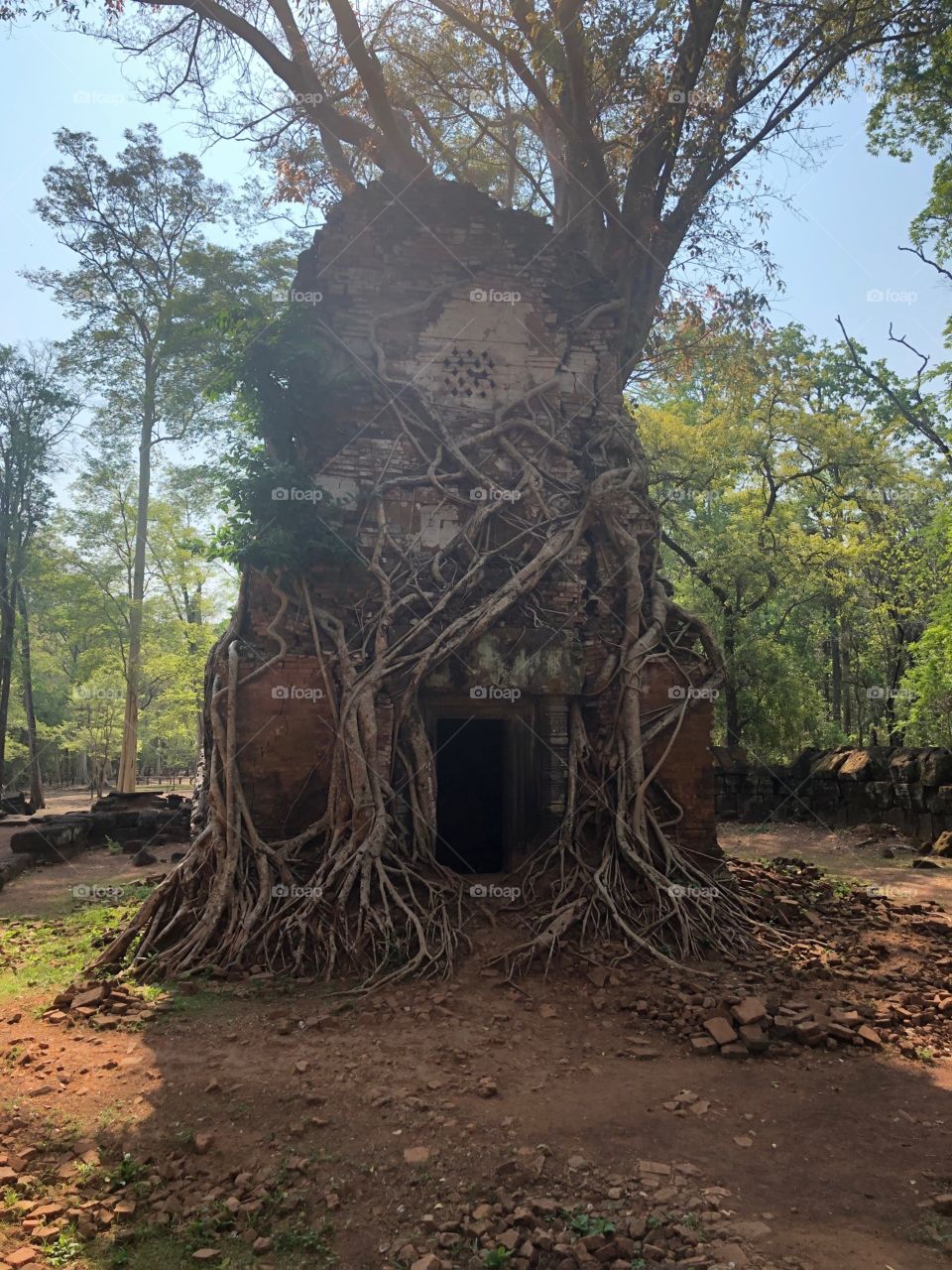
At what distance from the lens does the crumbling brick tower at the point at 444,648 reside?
6.47 m

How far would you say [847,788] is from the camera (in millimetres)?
14266

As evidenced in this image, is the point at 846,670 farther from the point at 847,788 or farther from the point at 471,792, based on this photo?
the point at 471,792

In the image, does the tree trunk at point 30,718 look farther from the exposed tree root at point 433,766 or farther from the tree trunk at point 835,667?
the tree trunk at point 835,667

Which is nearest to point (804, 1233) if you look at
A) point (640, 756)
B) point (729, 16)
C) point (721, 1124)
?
point (721, 1124)

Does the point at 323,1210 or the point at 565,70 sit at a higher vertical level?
the point at 565,70

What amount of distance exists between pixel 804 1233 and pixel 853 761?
11.9 meters

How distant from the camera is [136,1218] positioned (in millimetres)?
3416

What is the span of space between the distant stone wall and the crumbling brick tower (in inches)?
252

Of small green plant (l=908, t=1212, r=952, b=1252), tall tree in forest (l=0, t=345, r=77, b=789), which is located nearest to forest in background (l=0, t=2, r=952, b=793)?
tall tree in forest (l=0, t=345, r=77, b=789)

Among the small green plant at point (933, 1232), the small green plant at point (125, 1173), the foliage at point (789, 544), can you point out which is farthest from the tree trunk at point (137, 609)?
the small green plant at point (933, 1232)

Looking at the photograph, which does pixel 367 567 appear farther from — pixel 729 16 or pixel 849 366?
pixel 849 366

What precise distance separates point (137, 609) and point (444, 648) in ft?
49.5

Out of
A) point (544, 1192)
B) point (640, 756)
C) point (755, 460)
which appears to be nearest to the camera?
point (544, 1192)

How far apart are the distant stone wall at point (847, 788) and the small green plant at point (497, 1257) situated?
10.8 m
